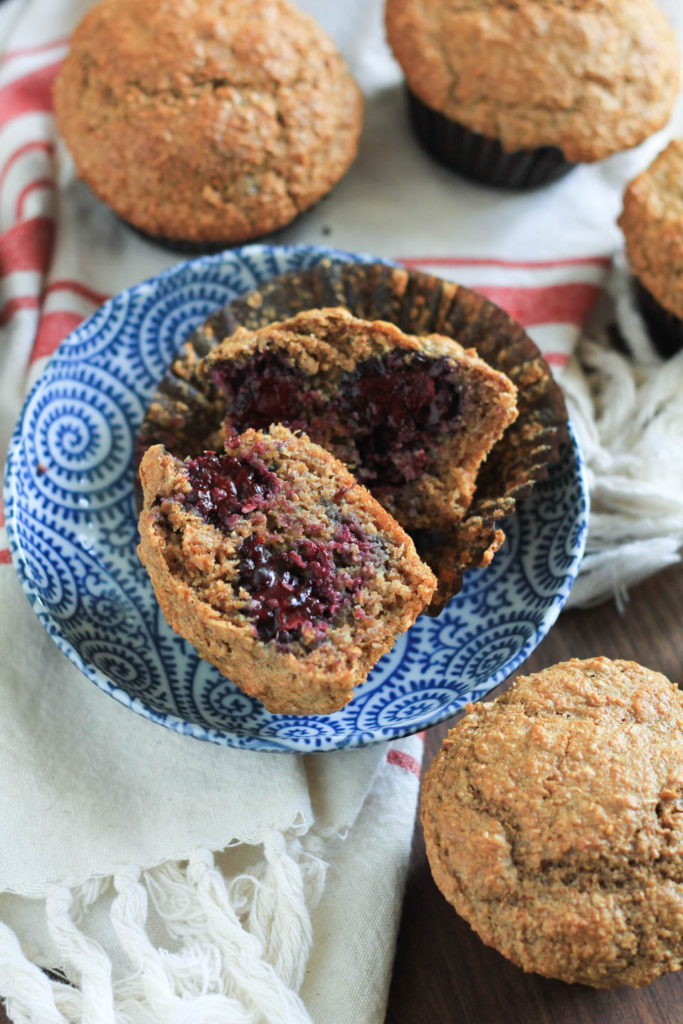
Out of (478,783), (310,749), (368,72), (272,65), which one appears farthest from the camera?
(368,72)

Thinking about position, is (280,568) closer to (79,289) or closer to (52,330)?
(52,330)

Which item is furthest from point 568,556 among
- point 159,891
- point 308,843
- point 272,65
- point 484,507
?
point 272,65

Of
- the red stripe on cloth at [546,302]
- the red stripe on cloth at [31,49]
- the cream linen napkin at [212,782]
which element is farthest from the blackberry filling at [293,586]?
the red stripe on cloth at [31,49]

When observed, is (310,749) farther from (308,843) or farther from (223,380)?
(223,380)

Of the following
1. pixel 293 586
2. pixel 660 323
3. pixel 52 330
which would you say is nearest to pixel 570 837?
pixel 293 586

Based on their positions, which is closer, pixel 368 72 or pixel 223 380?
pixel 223 380

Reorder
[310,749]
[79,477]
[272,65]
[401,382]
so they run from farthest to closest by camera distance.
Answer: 1. [272,65]
2. [79,477]
3. [401,382]
4. [310,749]
